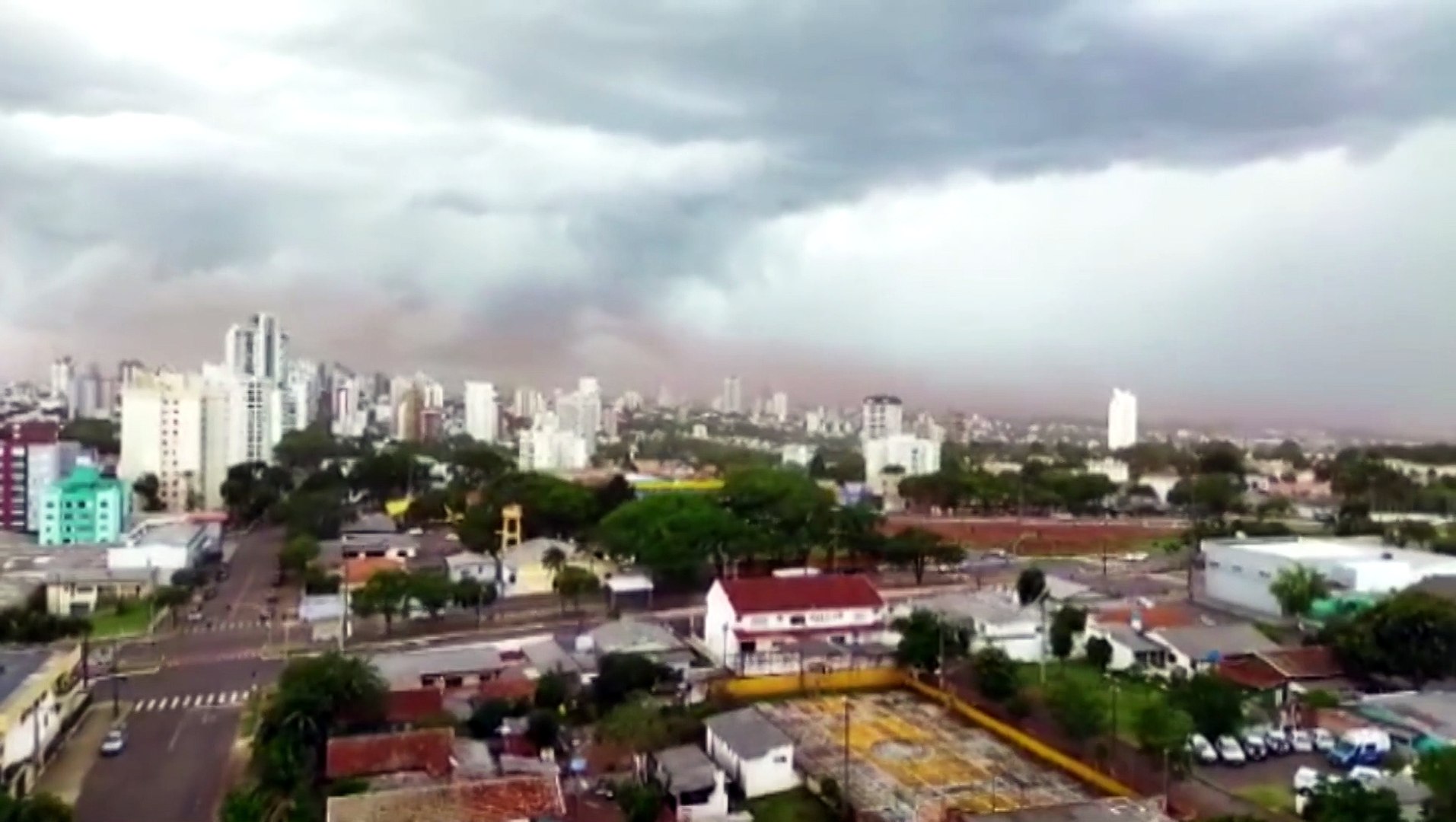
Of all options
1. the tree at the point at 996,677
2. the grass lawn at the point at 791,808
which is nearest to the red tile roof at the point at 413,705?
→ the grass lawn at the point at 791,808

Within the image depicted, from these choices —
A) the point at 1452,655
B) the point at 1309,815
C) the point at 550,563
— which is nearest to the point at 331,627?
the point at 550,563

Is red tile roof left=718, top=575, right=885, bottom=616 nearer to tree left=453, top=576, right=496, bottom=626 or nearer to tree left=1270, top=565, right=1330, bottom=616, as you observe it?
tree left=453, top=576, right=496, bottom=626

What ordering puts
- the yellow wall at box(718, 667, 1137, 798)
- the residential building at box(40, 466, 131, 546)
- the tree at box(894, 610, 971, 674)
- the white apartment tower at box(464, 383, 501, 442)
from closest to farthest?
the yellow wall at box(718, 667, 1137, 798) → the tree at box(894, 610, 971, 674) → the residential building at box(40, 466, 131, 546) → the white apartment tower at box(464, 383, 501, 442)

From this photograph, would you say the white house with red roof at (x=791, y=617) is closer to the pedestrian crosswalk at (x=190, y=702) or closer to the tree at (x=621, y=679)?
the tree at (x=621, y=679)

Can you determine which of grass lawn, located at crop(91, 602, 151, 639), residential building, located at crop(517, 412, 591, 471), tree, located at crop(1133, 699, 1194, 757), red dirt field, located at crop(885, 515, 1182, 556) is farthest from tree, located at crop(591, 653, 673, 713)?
residential building, located at crop(517, 412, 591, 471)

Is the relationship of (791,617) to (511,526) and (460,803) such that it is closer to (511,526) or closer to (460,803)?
(460,803)
